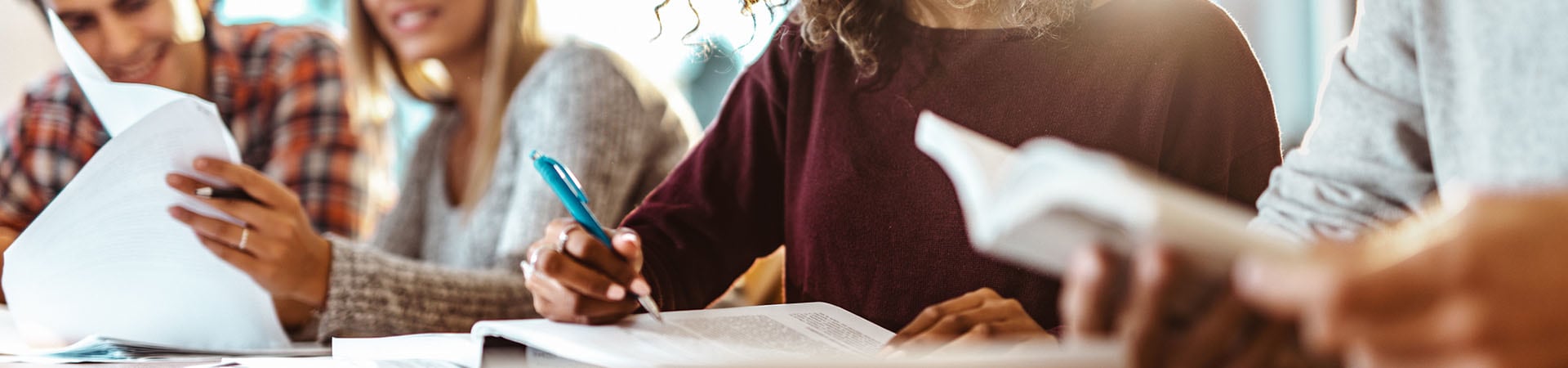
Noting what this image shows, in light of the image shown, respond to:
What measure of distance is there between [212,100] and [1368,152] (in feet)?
3.83

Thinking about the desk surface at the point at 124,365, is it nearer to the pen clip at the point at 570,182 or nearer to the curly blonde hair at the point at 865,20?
the pen clip at the point at 570,182

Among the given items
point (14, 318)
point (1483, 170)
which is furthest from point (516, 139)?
point (1483, 170)

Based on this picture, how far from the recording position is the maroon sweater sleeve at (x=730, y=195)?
858mm

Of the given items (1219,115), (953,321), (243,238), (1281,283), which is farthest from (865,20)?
(1281,283)

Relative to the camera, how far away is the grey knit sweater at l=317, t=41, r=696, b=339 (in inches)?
37.8

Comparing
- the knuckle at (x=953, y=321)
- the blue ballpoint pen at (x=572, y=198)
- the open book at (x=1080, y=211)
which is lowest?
the knuckle at (x=953, y=321)

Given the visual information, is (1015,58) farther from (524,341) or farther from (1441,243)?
(1441,243)

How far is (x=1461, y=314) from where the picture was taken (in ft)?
0.88

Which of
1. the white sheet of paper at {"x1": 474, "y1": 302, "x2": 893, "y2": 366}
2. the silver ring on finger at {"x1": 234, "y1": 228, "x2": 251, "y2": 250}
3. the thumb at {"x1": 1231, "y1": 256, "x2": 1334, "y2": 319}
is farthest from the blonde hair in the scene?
the thumb at {"x1": 1231, "y1": 256, "x2": 1334, "y2": 319}

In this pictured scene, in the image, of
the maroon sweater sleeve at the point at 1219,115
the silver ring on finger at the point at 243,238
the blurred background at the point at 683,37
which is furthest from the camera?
the blurred background at the point at 683,37

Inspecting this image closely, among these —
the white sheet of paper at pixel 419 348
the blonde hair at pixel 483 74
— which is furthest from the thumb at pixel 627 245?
the blonde hair at pixel 483 74

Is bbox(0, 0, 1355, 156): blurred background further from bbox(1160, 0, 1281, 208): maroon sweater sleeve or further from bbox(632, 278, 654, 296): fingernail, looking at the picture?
bbox(632, 278, 654, 296): fingernail

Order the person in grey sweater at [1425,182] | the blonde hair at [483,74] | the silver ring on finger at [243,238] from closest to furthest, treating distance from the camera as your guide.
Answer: the person in grey sweater at [1425,182] < the silver ring on finger at [243,238] < the blonde hair at [483,74]

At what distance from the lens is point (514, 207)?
3.75 feet
